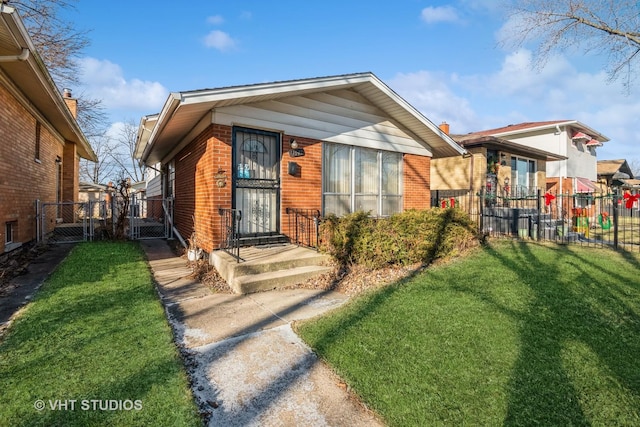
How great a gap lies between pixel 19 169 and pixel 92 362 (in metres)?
6.99

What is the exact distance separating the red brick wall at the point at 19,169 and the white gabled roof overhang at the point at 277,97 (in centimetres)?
259

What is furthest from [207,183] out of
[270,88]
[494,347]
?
[494,347]

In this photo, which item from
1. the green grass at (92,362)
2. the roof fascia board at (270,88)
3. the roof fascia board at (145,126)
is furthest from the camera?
the roof fascia board at (145,126)

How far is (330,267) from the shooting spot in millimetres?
5801

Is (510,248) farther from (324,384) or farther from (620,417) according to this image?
(324,384)

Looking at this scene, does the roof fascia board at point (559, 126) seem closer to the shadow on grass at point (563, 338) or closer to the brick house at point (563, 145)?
the brick house at point (563, 145)

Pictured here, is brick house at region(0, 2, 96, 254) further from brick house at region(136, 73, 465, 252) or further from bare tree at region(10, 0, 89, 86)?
bare tree at region(10, 0, 89, 86)

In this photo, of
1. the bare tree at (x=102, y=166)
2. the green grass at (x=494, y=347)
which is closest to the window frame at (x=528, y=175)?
the green grass at (x=494, y=347)

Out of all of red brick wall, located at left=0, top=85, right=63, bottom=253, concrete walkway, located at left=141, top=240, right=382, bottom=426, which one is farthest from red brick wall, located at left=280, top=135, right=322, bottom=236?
red brick wall, located at left=0, top=85, right=63, bottom=253

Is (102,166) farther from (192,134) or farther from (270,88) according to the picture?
(270,88)

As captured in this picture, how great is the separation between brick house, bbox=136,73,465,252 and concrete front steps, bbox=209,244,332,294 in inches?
31.8

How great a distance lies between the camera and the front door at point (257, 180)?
262 inches

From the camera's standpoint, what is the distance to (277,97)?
22.6ft

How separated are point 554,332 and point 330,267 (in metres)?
3.35
